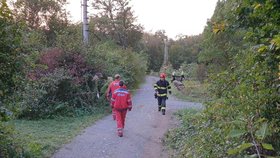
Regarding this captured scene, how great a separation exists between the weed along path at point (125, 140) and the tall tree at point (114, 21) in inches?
999

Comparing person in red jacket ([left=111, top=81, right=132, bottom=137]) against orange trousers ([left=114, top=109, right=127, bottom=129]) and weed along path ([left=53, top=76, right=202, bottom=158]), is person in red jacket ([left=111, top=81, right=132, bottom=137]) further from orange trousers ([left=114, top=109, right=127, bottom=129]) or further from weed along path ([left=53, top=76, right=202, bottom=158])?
weed along path ([left=53, top=76, right=202, bottom=158])

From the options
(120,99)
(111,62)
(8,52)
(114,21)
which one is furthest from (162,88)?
(114,21)

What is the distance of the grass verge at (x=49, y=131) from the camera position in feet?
29.1

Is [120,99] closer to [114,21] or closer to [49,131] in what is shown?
[49,131]

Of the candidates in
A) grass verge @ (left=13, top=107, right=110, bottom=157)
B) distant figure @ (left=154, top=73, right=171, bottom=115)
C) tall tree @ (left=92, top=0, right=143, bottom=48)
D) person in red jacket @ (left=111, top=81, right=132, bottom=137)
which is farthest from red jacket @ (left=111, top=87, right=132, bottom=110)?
tall tree @ (left=92, top=0, right=143, bottom=48)

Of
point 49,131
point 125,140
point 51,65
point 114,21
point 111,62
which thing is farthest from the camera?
point 114,21

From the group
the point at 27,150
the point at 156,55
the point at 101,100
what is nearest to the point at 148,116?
the point at 101,100

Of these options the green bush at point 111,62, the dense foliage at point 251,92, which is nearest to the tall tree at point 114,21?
the green bush at point 111,62

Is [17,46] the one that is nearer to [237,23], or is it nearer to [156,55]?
[237,23]

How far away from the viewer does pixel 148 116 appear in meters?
15.6

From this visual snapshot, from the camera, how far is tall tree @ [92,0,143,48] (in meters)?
39.7

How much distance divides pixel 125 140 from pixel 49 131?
273 cm

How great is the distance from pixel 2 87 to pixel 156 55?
55.8 m

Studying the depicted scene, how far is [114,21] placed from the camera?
130ft
